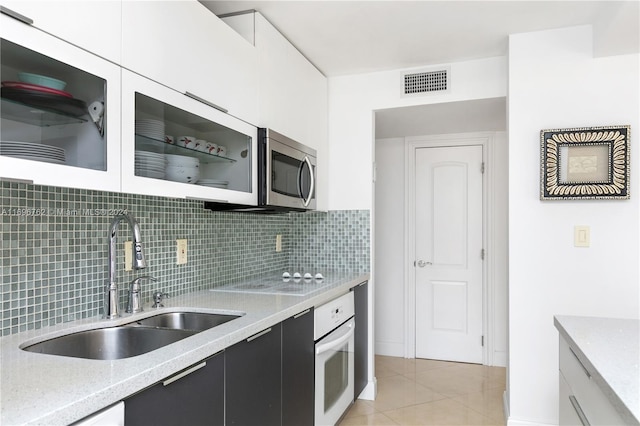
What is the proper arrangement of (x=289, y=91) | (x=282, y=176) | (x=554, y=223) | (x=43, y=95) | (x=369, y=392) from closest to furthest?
(x=43, y=95)
(x=282, y=176)
(x=554, y=223)
(x=289, y=91)
(x=369, y=392)

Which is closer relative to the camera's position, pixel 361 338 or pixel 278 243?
pixel 361 338

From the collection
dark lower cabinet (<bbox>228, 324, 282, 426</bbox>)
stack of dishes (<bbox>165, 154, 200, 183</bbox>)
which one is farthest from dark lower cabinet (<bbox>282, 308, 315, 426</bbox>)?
stack of dishes (<bbox>165, 154, 200, 183</bbox>)

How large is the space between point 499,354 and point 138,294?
3.27 m

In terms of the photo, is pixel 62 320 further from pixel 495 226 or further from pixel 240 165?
pixel 495 226

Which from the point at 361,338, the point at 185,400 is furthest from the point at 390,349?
the point at 185,400

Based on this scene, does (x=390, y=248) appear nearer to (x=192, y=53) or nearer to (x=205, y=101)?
(x=205, y=101)

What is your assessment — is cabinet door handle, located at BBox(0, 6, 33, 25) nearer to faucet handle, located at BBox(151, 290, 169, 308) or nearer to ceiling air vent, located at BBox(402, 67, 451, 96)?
faucet handle, located at BBox(151, 290, 169, 308)

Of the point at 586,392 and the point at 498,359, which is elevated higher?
the point at 586,392

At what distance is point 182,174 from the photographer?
5.86 feet

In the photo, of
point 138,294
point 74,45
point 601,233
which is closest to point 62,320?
point 138,294

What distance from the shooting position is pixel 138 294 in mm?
1806

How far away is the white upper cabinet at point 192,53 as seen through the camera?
1539 mm

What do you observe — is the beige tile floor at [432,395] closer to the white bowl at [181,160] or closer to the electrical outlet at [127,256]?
the electrical outlet at [127,256]

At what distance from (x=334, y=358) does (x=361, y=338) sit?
1.87 feet
